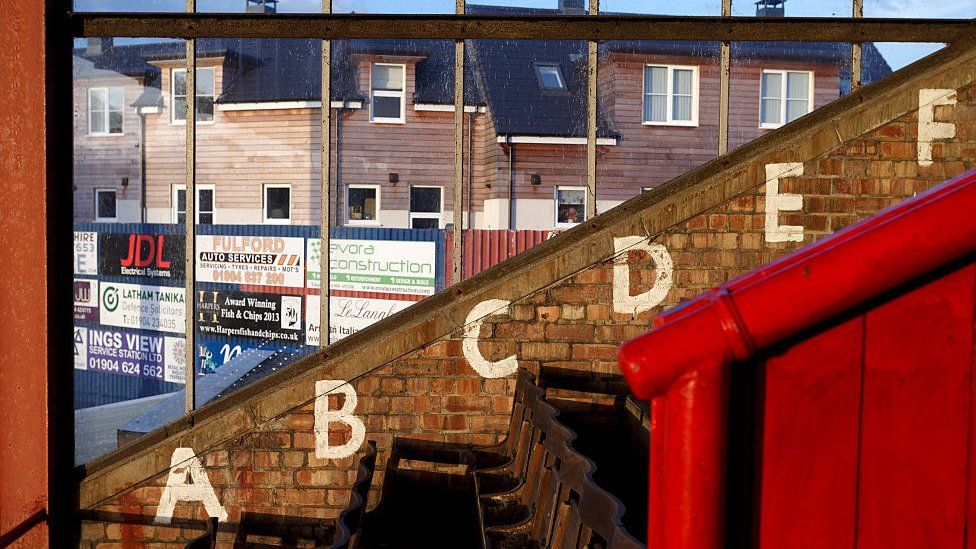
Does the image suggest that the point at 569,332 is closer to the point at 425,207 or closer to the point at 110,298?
the point at 425,207

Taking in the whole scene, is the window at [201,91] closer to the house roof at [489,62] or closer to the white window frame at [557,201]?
the house roof at [489,62]

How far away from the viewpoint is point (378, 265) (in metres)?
6.82

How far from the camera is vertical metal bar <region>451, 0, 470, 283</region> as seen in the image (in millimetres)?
5707

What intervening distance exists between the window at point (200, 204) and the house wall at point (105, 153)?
0.32 meters

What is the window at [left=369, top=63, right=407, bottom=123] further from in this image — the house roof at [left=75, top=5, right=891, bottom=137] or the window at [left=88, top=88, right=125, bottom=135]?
the window at [left=88, top=88, right=125, bottom=135]

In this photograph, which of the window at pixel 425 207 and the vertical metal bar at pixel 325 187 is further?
the window at pixel 425 207

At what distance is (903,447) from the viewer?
1.41 m

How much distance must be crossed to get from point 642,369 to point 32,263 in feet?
16.0

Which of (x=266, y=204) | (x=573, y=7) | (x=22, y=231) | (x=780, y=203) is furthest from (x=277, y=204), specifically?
(x=780, y=203)

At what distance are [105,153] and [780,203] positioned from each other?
404 cm

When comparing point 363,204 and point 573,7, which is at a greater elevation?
point 573,7

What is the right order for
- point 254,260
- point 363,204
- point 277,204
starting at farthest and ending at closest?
1. point 254,260
2. point 277,204
3. point 363,204

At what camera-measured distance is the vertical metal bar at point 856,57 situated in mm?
5574

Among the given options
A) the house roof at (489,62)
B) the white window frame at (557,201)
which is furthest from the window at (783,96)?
the white window frame at (557,201)
